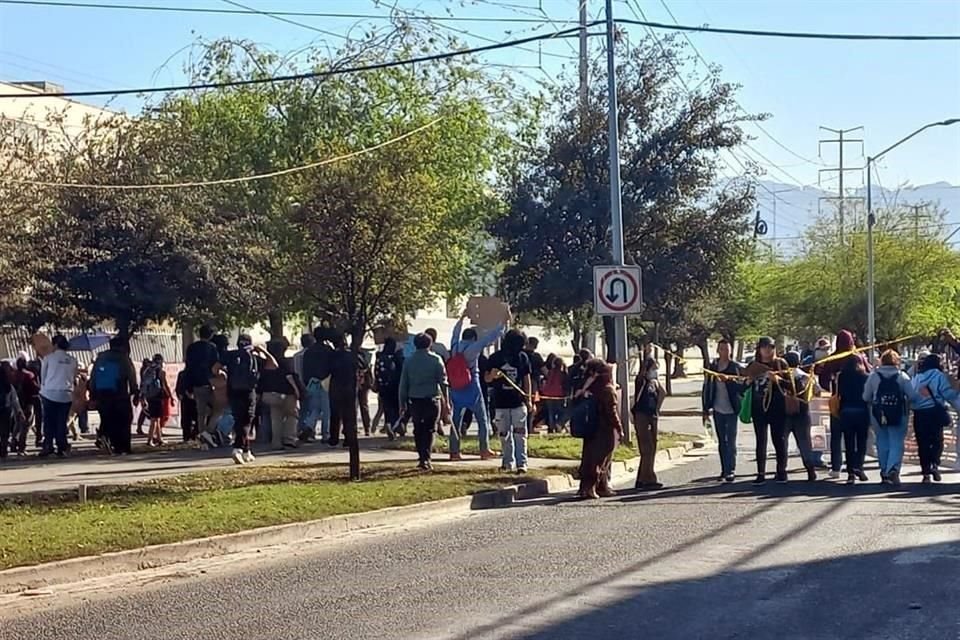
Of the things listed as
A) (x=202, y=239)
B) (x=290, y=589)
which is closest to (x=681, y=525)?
(x=290, y=589)

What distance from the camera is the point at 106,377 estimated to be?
19.6 meters

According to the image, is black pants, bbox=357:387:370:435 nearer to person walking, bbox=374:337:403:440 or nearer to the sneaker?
person walking, bbox=374:337:403:440

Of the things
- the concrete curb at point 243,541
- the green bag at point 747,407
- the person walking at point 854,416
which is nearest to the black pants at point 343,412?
the concrete curb at point 243,541

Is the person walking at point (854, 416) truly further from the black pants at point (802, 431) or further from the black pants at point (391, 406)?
the black pants at point (391, 406)

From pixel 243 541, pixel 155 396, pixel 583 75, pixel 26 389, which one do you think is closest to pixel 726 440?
pixel 243 541

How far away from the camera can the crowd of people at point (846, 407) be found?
1680 cm

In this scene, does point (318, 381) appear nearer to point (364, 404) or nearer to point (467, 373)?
point (364, 404)

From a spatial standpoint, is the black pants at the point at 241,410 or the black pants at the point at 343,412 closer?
the black pants at the point at 343,412

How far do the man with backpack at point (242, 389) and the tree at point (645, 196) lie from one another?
1171 centimetres

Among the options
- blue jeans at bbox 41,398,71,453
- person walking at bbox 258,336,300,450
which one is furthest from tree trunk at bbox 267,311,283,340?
blue jeans at bbox 41,398,71,453

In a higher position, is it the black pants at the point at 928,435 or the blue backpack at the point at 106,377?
the blue backpack at the point at 106,377

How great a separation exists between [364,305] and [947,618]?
11.2 metres

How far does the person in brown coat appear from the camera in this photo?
16.2 meters

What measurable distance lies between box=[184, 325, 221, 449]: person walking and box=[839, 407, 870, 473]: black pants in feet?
29.2
